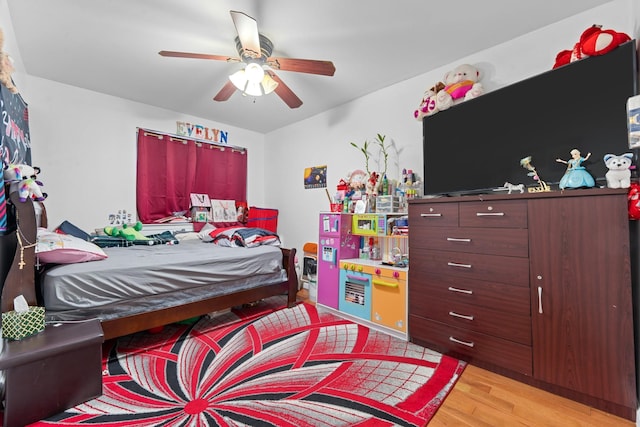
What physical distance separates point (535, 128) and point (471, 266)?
1.01 metres

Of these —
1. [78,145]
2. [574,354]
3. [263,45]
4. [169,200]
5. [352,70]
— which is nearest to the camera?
[574,354]

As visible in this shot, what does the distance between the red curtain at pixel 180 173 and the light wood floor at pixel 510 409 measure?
143 inches

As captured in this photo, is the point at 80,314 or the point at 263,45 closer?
the point at 80,314

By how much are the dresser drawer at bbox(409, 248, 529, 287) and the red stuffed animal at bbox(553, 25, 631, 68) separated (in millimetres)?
1278

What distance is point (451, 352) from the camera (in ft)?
6.44

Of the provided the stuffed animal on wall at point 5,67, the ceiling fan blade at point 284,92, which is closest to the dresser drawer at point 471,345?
the ceiling fan blade at point 284,92

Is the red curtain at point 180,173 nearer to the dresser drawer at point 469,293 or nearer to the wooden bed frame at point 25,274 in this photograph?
the wooden bed frame at point 25,274

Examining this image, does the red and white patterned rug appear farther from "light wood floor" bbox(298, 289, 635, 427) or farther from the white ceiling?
the white ceiling

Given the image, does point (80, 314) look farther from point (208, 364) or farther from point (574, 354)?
point (574, 354)

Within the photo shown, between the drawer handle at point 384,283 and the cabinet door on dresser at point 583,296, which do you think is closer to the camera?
Result: the cabinet door on dresser at point 583,296

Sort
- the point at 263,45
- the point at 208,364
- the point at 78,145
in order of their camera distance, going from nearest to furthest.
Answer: the point at 208,364, the point at 263,45, the point at 78,145

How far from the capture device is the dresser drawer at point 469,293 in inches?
66.1

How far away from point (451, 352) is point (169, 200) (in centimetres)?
A: 359

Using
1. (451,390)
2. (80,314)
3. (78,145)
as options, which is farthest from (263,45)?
(451,390)
